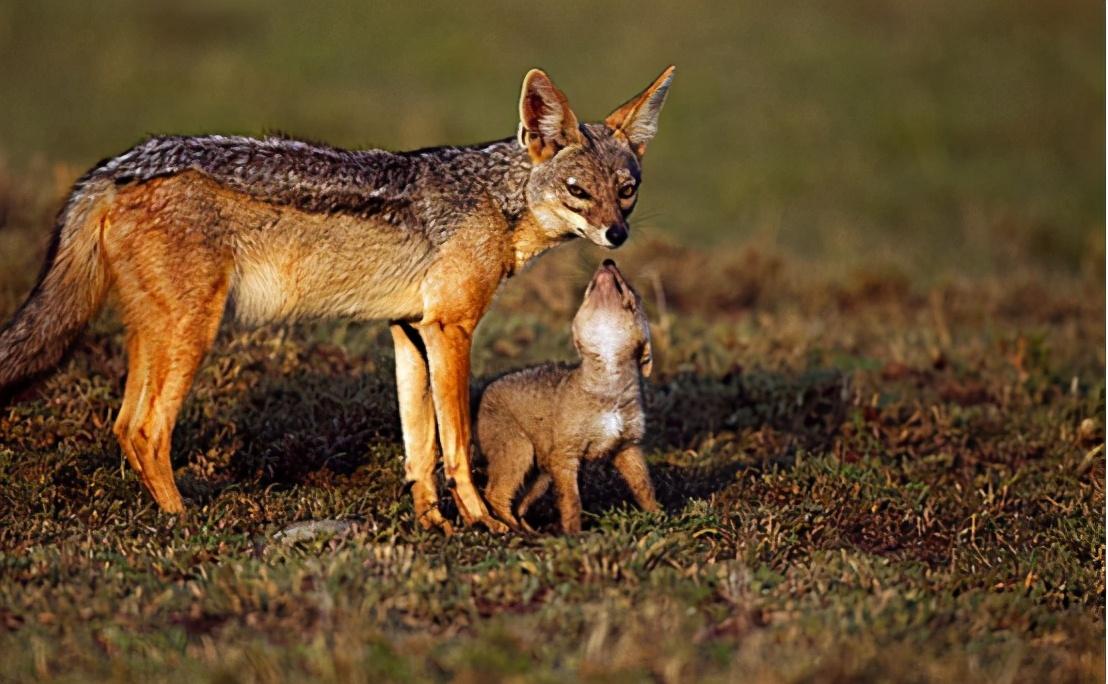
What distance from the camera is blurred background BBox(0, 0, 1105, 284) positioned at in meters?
14.9

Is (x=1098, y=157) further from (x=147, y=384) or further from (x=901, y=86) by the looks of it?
(x=147, y=384)

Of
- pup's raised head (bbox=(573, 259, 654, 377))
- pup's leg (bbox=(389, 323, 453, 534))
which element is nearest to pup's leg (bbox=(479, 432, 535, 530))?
pup's leg (bbox=(389, 323, 453, 534))

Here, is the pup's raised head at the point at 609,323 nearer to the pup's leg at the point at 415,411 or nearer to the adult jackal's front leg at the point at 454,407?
the adult jackal's front leg at the point at 454,407

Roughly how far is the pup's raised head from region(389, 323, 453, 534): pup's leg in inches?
36.2

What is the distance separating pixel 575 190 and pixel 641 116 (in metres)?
0.66

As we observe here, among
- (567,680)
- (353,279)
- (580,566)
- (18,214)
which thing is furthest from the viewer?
(18,214)

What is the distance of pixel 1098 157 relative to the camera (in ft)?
57.5

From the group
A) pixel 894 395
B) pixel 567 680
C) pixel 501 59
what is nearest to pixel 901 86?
pixel 501 59

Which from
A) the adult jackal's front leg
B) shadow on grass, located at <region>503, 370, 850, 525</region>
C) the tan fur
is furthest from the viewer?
shadow on grass, located at <region>503, 370, 850, 525</region>

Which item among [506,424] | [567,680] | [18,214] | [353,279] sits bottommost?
[567,680]

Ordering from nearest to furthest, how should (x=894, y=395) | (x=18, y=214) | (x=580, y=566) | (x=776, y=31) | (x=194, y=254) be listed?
(x=580, y=566) < (x=194, y=254) < (x=894, y=395) < (x=18, y=214) < (x=776, y=31)

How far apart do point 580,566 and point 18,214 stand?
6.75 meters

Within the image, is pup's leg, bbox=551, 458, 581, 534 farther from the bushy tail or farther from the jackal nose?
the bushy tail

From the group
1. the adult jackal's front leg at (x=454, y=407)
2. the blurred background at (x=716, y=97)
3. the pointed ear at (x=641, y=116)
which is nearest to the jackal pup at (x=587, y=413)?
the adult jackal's front leg at (x=454, y=407)
